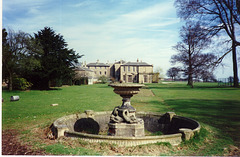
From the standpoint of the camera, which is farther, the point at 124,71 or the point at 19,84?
the point at 124,71

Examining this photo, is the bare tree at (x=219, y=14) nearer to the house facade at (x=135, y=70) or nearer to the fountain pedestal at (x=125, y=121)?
the fountain pedestal at (x=125, y=121)

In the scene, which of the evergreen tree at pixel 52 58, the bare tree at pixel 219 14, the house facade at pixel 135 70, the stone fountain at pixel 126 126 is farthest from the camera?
the house facade at pixel 135 70

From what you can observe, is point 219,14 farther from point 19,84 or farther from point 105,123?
A: point 19,84

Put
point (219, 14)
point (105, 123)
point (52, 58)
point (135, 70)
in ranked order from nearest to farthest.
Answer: point (105, 123), point (219, 14), point (52, 58), point (135, 70)

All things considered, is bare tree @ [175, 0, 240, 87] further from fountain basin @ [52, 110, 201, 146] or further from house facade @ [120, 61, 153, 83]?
house facade @ [120, 61, 153, 83]

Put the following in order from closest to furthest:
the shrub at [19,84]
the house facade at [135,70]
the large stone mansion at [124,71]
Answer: the shrub at [19,84] → the large stone mansion at [124,71] → the house facade at [135,70]

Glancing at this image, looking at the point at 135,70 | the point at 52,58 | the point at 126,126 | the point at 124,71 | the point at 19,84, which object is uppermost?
the point at 135,70

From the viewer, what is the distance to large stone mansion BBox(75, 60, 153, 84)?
2118 inches

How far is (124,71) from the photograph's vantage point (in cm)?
6184

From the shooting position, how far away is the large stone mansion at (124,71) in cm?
5379

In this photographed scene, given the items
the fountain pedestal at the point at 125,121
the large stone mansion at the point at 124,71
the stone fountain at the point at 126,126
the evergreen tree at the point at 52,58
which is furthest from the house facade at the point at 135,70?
the fountain pedestal at the point at 125,121

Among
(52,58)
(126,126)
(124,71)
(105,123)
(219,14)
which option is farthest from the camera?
(124,71)

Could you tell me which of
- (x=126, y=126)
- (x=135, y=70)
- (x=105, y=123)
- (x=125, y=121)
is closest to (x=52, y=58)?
(x=105, y=123)

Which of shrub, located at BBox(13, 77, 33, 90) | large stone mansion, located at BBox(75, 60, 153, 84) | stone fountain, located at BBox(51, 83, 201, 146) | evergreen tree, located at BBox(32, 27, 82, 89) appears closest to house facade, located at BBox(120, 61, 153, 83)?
large stone mansion, located at BBox(75, 60, 153, 84)
